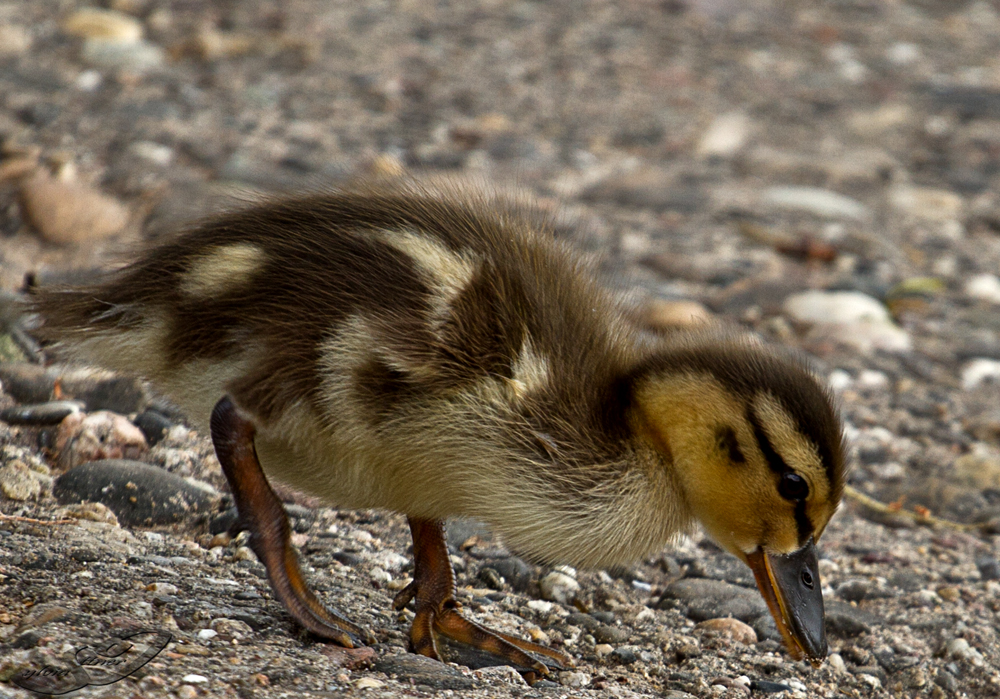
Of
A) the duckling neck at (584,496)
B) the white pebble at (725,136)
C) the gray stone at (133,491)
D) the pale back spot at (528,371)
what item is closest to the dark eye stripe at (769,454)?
the duckling neck at (584,496)

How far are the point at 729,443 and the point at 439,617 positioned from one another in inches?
27.4

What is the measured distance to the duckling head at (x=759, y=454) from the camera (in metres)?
2.37

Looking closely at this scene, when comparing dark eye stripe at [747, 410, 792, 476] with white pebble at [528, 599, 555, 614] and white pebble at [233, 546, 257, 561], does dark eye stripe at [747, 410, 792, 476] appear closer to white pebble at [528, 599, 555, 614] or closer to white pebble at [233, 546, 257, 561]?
white pebble at [528, 599, 555, 614]

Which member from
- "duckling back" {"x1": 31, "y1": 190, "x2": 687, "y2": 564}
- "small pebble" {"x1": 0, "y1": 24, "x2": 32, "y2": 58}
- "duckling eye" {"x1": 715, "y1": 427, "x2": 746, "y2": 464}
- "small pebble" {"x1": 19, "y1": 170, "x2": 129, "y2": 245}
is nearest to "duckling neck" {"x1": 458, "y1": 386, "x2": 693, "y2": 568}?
"duckling back" {"x1": 31, "y1": 190, "x2": 687, "y2": 564}

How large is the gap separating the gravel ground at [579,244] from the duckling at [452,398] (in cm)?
21

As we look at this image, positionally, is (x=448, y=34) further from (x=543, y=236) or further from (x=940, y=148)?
(x=543, y=236)

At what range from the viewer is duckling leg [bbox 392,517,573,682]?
246cm

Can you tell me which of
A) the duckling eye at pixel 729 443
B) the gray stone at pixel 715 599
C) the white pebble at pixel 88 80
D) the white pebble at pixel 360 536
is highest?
the duckling eye at pixel 729 443

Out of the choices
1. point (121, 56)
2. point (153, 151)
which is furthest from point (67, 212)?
point (121, 56)

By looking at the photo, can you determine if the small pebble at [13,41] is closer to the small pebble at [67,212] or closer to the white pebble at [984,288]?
the small pebble at [67,212]

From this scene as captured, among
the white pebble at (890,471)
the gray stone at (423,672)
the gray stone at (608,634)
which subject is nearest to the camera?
the gray stone at (423,672)

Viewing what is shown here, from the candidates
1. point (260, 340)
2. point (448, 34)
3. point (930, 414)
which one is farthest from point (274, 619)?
point (448, 34)

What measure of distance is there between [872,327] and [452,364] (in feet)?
8.43

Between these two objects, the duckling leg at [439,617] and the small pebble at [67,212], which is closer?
the duckling leg at [439,617]
